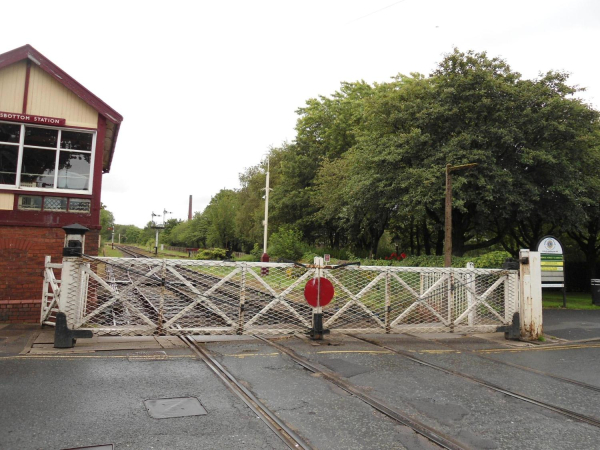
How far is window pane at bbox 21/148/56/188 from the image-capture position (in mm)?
11273

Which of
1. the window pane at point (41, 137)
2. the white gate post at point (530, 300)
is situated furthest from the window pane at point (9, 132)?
the white gate post at point (530, 300)

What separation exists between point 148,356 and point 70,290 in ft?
6.03

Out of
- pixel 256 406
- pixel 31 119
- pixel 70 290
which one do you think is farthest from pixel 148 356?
pixel 31 119

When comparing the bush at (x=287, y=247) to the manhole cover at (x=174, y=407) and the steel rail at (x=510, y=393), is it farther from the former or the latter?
the manhole cover at (x=174, y=407)

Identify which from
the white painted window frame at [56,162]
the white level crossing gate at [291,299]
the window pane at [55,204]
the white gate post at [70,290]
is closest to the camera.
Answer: the white gate post at [70,290]

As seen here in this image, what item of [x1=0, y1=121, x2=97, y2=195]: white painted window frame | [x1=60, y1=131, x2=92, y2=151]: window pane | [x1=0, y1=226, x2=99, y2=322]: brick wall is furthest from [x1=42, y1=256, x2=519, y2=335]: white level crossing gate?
[x1=60, y1=131, x2=92, y2=151]: window pane

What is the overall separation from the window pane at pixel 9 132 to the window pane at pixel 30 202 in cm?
151

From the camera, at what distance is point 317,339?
29.1ft

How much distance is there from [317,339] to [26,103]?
9399mm

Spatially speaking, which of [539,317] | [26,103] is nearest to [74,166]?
[26,103]

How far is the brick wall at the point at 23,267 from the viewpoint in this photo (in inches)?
405

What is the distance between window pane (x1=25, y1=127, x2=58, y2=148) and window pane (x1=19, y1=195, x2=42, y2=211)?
58.3 inches

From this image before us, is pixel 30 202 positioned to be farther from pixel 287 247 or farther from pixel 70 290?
pixel 287 247

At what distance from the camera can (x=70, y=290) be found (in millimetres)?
7477
